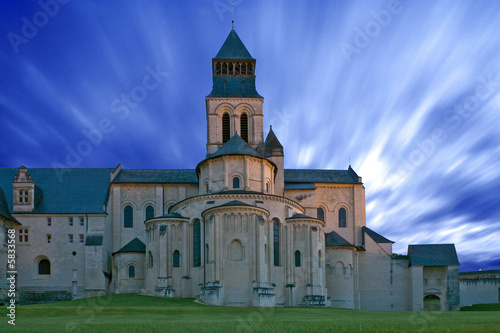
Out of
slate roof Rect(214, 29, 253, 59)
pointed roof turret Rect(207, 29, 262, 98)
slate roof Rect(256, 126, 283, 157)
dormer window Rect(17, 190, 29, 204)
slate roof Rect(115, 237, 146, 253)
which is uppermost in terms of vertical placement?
slate roof Rect(214, 29, 253, 59)

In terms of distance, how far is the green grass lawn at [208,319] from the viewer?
2575 centimetres

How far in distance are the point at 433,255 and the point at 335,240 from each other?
14.3 metres

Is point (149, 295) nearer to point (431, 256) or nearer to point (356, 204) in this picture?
point (356, 204)

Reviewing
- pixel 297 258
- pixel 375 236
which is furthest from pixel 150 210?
pixel 375 236

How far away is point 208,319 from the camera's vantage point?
1352 inches

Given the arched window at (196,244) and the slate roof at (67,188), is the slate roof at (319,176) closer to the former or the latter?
the arched window at (196,244)

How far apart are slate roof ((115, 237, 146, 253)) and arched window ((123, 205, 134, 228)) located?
4936mm

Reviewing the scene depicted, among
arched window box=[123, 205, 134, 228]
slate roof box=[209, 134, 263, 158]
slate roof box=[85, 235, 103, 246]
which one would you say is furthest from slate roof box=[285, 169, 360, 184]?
slate roof box=[85, 235, 103, 246]

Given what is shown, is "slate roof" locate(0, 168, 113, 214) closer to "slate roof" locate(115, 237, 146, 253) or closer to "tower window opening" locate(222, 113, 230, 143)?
"slate roof" locate(115, 237, 146, 253)

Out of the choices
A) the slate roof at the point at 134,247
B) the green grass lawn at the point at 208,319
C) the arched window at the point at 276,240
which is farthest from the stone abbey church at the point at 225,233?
the green grass lawn at the point at 208,319

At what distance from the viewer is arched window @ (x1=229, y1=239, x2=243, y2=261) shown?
170ft

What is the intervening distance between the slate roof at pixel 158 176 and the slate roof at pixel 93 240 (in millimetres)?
7997

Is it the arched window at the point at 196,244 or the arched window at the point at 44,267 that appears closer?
the arched window at the point at 196,244

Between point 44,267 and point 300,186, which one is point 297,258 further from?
point 44,267
